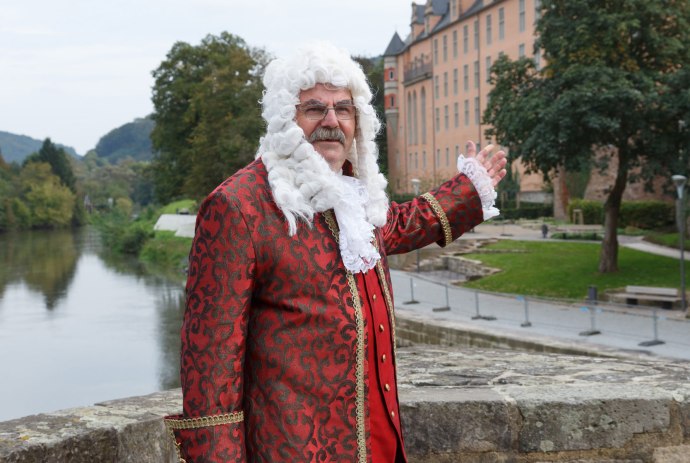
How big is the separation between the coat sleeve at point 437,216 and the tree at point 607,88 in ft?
58.3

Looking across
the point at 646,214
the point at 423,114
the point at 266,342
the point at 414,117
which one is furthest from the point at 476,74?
the point at 266,342

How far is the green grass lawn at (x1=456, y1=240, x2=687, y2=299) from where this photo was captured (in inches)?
863

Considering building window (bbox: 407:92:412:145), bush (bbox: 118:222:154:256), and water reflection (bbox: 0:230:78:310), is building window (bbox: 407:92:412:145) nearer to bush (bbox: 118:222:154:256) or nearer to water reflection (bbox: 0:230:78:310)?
bush (bbox: 118:222:154:256)

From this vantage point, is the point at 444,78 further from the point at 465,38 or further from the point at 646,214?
the point at 646,214

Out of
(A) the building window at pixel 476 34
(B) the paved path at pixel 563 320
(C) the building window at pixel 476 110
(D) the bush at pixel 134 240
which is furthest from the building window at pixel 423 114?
(B) the paved path at pixel 563 320

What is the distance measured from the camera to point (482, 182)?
308 centimetres

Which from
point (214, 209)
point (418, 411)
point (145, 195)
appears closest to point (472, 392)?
point (418, 411)

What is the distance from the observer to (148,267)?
48219 millimetres

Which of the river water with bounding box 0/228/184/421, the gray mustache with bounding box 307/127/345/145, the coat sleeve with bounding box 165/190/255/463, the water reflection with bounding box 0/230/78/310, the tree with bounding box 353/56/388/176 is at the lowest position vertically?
the river water with bounding box 0/228/184/421

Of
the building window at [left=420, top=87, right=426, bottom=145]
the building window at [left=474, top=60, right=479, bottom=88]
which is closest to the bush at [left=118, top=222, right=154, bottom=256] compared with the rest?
the building window at [left=420, top=87, right=426, bottom=145]

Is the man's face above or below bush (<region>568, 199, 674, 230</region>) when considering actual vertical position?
above

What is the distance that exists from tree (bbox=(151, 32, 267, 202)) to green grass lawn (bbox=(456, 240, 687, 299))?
15715 mm

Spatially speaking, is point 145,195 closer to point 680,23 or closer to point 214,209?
point 680,23

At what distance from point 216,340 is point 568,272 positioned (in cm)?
2273
